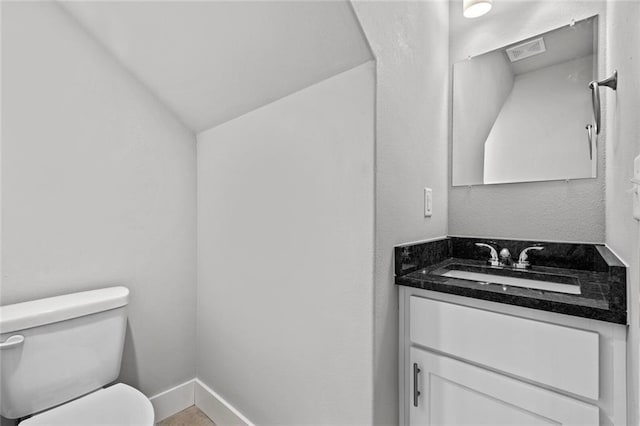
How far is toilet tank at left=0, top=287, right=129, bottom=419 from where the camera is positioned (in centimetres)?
114

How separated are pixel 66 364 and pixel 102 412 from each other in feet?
0.78

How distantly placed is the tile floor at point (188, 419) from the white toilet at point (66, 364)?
1.74 ft

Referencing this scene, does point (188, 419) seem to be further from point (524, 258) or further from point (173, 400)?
point (524, 258)

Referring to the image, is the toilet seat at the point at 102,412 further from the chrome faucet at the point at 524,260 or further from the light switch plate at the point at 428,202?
the chrome faucet at the point at 524,260

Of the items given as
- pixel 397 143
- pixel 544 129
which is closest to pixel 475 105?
pixel 544 129

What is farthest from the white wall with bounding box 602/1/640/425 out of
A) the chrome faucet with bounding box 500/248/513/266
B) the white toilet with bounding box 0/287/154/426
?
the white toilet with bounding box 0/287/154/426

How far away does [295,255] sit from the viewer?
1.33 meters

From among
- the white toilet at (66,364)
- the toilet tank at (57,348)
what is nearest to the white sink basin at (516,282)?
the white toilet at (66,364)

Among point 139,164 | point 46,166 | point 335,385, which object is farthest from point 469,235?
point 46,166

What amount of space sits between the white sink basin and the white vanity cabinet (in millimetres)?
245

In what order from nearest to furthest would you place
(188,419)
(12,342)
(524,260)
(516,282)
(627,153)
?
(627,153) → (12,342) → (516,282) → (524,260) → (188,419)

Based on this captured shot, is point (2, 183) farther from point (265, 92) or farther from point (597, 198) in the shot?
point (597, 198)

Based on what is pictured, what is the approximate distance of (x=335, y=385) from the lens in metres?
1.18

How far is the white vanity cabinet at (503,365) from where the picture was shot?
0.84 m
